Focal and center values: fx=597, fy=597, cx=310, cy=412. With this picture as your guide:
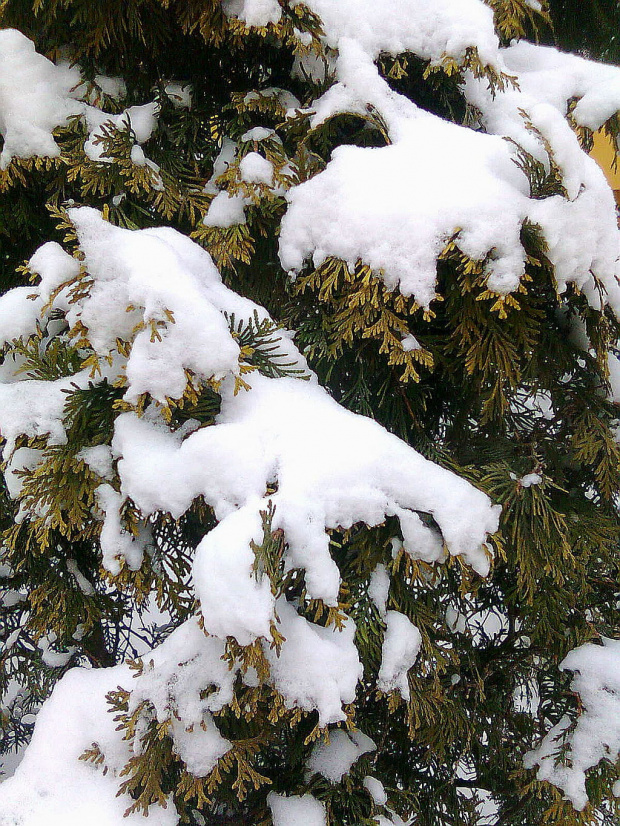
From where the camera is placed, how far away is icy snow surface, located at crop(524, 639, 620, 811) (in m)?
1.53

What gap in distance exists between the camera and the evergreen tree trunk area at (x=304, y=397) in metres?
1.17

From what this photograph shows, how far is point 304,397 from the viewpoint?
1311 mm

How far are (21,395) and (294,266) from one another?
26.8 inches

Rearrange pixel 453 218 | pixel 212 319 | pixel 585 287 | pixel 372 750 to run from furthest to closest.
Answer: pixel 372 750 → pixel 585 287 → pixel 453 218 → pixel 212 319

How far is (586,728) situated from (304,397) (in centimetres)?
118

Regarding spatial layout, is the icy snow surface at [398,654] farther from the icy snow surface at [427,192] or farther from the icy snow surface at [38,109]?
the icy snow surface at [38,109]

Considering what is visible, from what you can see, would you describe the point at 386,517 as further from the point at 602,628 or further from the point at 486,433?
the point at 602,628

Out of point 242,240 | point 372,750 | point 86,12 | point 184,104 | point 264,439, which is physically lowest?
point 372,750

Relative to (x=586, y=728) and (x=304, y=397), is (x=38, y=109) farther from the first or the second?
(x=586, y=728)

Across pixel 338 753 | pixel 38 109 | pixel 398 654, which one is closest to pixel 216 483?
pixel 398 654

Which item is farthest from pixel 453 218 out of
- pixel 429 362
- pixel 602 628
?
pixel 602 628

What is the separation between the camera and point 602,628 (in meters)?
1.81

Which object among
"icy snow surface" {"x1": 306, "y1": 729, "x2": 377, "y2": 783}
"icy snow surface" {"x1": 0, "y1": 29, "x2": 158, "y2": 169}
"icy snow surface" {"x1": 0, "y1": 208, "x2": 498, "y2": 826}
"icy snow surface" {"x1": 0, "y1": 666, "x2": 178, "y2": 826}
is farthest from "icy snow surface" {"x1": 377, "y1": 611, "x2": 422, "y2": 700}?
"icy snow surface" {"x1": 0, "y1": 29, "x2": 158, "y2": 169}

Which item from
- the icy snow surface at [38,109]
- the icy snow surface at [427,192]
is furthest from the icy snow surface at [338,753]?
the icy snow surface at [38,109]
